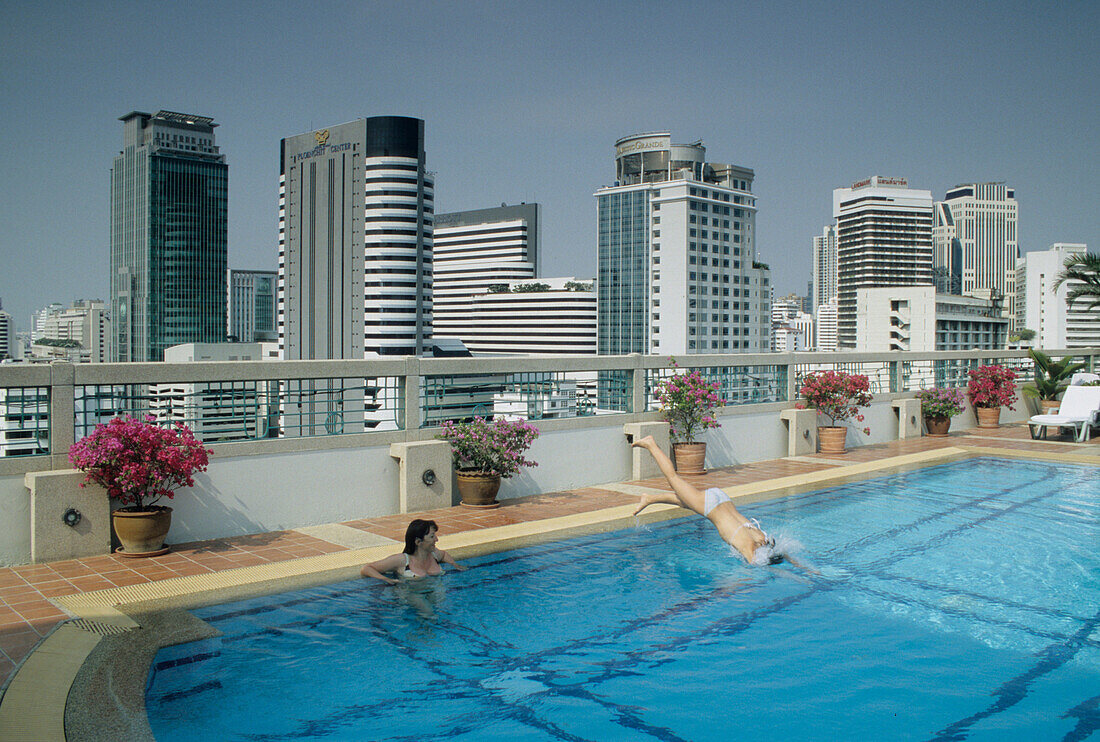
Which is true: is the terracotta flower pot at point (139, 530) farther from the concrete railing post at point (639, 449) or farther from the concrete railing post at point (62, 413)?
the concrete railing post at point (639, 449)

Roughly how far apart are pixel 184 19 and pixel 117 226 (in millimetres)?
138127

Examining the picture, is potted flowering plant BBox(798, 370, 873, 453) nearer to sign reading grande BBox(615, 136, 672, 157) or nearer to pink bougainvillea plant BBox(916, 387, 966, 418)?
pink bougainvillea plant BBox(916, 387, 966, 418)

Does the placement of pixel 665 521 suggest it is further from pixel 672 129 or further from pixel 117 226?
pixel 117 226

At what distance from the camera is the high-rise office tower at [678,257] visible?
553ft

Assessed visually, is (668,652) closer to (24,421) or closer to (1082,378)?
(24,421)

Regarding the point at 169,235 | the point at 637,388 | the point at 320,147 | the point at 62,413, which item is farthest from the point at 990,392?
the point at 169,235

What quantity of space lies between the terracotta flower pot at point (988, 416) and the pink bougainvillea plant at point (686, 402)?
31.1 feet

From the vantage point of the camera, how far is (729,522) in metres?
7.63

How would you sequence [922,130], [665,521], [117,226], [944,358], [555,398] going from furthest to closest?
[117,226], [922,130], [944,358], [555,398], [665,521]

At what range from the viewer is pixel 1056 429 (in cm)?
1708

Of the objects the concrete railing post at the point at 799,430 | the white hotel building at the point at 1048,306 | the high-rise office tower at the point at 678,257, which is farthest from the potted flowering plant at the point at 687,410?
the high-rise office tower at the point at 678,257

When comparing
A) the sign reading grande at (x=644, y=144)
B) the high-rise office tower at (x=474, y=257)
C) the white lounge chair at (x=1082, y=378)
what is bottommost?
the white lounge chair at (x=1082, y=378)

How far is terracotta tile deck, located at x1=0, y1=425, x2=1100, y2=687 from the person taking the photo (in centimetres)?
503

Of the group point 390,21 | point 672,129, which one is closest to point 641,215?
point 672,129
